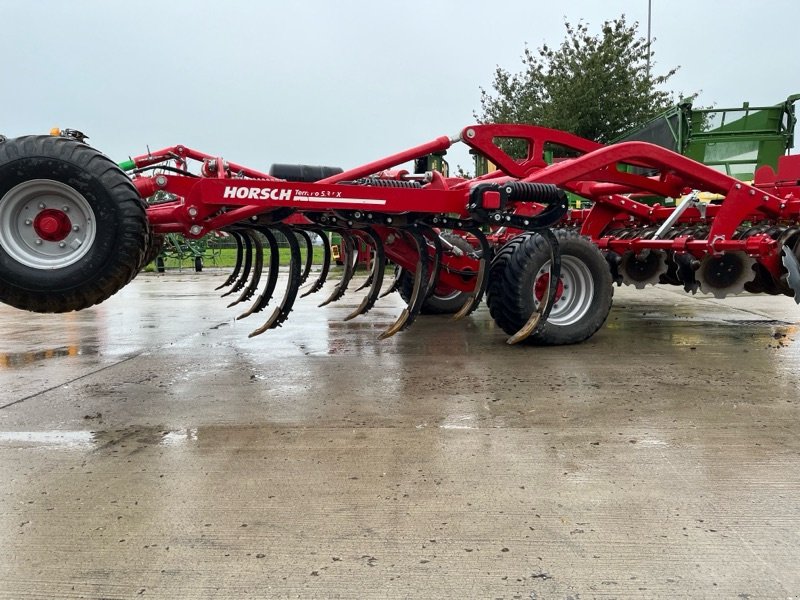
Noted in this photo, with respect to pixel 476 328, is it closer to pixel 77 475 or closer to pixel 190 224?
pixel 190 224

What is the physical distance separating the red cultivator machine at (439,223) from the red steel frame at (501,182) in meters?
0.01

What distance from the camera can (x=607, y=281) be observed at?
18.0 ft

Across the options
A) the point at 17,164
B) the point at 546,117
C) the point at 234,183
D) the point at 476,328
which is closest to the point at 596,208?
the point at 476,328

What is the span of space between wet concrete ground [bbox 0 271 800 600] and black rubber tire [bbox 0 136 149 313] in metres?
0.69

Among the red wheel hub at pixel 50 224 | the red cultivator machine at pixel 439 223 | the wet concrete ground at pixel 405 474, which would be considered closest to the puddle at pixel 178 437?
the wet concrete ground at pixel 405 474

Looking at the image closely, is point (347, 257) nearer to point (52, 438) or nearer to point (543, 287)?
point (543, 287)

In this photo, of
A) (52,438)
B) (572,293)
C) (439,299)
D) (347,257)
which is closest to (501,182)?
(572,293)

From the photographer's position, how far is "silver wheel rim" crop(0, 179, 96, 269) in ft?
11.6

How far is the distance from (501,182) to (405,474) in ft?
10.8

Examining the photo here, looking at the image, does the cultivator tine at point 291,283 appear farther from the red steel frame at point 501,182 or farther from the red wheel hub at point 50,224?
the red wheel hub at point 50,224

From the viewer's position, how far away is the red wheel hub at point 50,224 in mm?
3600

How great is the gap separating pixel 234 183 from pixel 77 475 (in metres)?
2.06

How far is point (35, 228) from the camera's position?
3607 mm

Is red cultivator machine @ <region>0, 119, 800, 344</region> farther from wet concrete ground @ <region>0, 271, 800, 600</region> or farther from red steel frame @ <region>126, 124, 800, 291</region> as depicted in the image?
wet concrete ground @ <region>0, 271, 800, 600</region>
